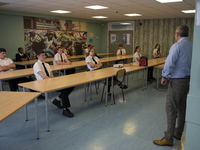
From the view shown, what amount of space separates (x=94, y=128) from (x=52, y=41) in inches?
261

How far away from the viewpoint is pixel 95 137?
121 inches

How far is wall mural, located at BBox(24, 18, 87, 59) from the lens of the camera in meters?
8.27

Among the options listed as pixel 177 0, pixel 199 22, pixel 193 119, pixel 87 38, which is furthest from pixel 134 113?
pixel 87 38

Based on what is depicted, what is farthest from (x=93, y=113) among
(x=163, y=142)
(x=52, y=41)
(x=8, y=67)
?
(x=52, y=41)

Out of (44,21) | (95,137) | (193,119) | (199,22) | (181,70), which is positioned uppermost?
(44,21)

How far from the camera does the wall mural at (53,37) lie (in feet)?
27.1

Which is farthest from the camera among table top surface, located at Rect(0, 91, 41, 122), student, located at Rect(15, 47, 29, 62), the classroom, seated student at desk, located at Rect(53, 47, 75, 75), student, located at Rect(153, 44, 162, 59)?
student, located at Rect(153, 44, 162, 59)

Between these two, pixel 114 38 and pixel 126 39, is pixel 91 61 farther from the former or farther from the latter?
pixel 114 38

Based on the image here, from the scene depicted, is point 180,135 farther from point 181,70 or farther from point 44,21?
point 44,21

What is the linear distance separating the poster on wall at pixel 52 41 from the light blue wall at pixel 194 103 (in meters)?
7.61

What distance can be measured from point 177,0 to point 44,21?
5.81 metres

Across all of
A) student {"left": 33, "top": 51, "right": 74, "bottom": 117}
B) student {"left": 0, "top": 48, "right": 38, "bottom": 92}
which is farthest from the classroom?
student {"left": 0, "top": 48, "right": 38, "bottom": 92}

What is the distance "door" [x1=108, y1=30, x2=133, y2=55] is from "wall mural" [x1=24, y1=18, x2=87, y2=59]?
1951 millimetres

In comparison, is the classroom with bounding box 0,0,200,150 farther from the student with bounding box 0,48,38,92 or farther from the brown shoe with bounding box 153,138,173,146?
the student with bounding box 0,48,38,92
